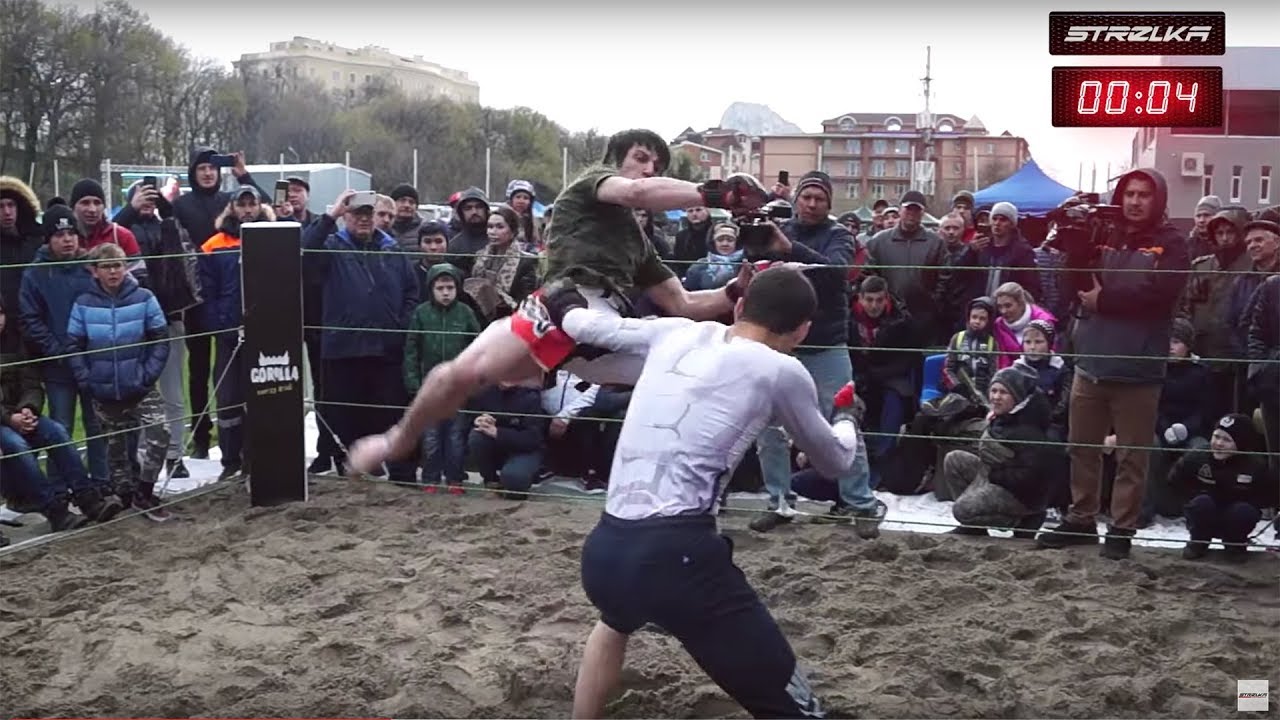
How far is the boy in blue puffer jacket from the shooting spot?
6473 mm

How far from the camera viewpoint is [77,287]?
21.5 feet

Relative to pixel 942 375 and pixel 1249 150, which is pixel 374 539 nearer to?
pixel 942 375

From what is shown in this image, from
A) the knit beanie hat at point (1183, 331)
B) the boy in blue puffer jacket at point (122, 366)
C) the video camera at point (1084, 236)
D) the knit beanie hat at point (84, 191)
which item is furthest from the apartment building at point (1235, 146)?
the knit beanie hat at point (84, 191)

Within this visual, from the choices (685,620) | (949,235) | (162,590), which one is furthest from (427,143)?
(685,620)

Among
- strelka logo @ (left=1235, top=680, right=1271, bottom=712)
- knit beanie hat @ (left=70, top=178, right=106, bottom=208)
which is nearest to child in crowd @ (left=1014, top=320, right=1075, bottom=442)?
strelka logo @ (left=1235, top=680, right=1271, bottom=712)

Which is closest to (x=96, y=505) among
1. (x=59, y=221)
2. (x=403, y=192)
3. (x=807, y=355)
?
(x=59, y=221)

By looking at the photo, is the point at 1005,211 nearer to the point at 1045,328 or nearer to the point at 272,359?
the point at 1045,328

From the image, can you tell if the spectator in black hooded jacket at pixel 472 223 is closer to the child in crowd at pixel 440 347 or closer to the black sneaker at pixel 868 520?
the child in crowd at pixel 440 347

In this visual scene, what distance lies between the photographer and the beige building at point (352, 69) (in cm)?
3347

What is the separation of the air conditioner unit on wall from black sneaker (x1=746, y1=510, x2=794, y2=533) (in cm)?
302

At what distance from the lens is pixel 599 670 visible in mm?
3271

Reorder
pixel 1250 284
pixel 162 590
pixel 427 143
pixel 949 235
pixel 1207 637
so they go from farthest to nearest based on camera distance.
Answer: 1. pixel 427 143
2. pixel 949 235
3. pixel 1250 284
4. pixel 162 590
5. pixel 1207 637

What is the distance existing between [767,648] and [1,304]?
5332mm

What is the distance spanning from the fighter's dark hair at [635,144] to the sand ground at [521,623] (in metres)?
1.79
